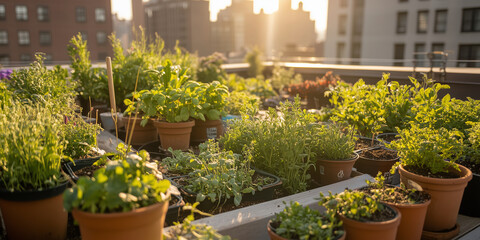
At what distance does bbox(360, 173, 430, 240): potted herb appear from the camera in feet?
7.25

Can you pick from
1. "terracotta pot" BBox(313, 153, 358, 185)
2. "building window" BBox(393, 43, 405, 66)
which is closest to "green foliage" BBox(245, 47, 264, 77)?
"terracotta pot" BBox(313, 153, 358, 185)

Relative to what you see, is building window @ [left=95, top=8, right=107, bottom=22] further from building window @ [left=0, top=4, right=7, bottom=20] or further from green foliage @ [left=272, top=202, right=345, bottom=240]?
green foliage @ [left=272, top=202, right=345, bottom=240]

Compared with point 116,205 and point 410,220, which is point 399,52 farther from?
point 116,205

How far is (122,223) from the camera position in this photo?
1567 millimetres

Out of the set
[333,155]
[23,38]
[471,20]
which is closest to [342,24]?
[471,20]

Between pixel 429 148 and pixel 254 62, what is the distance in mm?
8315

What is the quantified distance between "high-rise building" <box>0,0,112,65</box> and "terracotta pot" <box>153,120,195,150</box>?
124ft

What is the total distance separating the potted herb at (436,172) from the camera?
2449mm

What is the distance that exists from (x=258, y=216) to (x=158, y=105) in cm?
164

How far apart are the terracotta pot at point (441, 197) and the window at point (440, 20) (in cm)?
2268

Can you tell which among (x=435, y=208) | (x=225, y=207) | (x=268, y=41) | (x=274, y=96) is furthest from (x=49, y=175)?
(x=268, y=41)

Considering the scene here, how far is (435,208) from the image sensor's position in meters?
2.51

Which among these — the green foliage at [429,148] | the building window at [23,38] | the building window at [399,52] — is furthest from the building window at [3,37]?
the green foliage at [429,148]

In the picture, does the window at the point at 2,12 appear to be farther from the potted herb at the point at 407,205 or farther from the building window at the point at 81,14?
the potted herb at the point at 407,205
